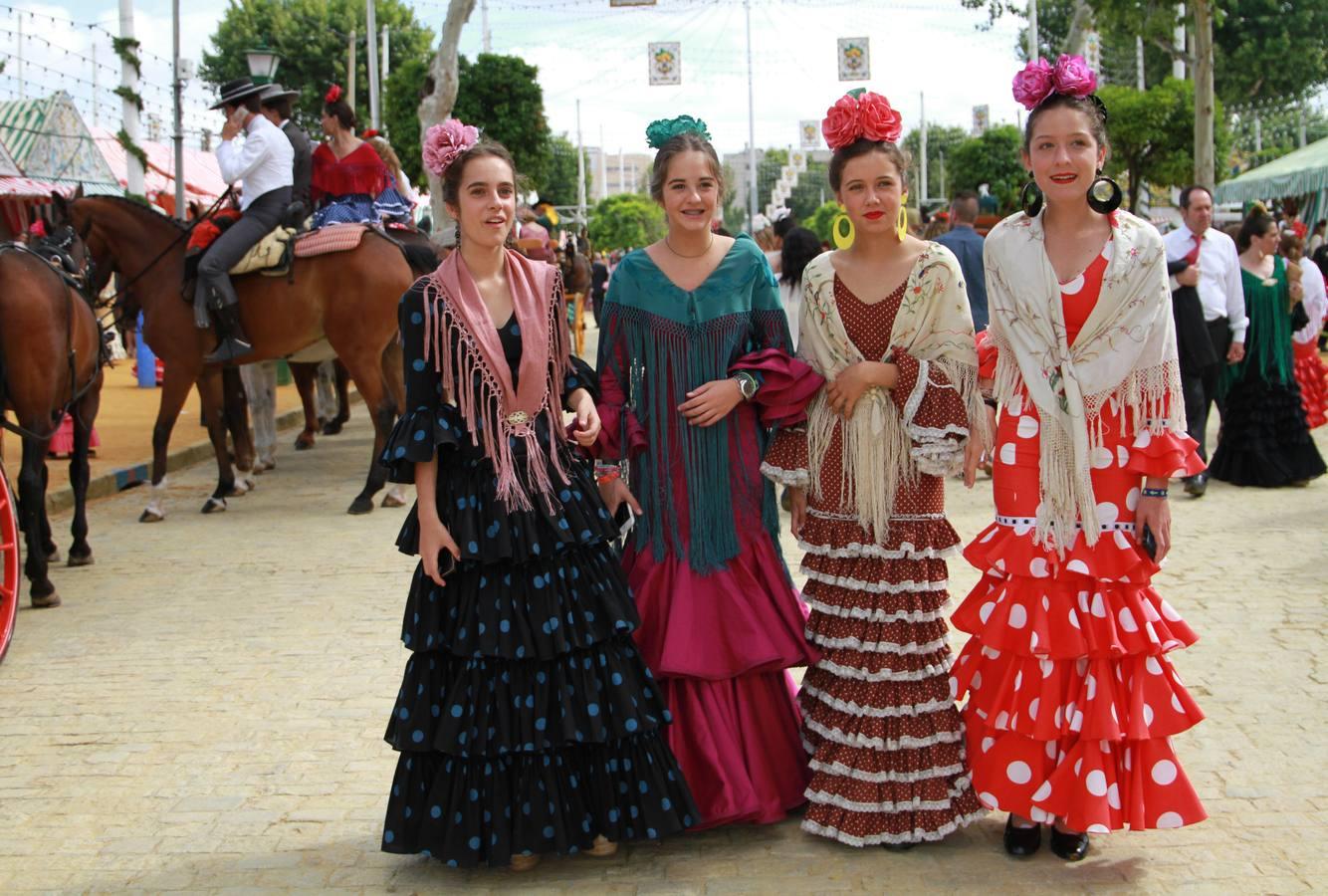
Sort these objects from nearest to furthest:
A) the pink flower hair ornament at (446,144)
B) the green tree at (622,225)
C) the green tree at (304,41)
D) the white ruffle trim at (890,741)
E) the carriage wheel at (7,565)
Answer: the white ruffle trim at (890,741) → the pink flower hair ornament at (446,144) → the carriage wheel at (7,565) → the green tree at (304,41) → the green tree at (622,225)

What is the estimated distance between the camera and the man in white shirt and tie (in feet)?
30.0

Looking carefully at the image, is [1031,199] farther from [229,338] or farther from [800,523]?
[229,338]

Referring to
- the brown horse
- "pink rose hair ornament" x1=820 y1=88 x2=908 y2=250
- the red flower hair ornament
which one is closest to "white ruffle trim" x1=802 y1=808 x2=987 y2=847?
"pink rose hair ornament" x1=820 y1=88 x2=908 y2=250

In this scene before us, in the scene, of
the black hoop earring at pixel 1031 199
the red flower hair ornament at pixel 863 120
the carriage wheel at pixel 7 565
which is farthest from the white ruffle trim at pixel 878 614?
the carriage wheel at pixel 7 565

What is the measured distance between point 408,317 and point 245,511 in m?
6.71

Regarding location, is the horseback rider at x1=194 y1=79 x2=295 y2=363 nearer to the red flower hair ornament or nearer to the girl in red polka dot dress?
the red flower hair ornament

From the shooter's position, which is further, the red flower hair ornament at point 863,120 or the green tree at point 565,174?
the green tree at point 565,174

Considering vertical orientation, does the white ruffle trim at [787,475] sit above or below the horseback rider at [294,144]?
below

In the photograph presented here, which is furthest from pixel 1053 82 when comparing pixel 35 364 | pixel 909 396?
pixel 35 364

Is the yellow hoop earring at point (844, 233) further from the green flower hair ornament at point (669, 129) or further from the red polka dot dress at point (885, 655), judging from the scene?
the green flower hair ornament at point (669, 129)

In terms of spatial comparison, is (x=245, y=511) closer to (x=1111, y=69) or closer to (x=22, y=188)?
(x=22, y=188)

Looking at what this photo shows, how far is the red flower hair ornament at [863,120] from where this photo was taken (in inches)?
156

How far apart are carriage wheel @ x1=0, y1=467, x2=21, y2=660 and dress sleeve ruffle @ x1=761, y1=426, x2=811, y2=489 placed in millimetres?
3695

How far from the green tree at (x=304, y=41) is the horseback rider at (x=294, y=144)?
122 feet
